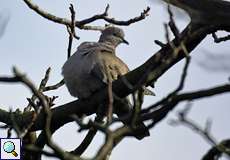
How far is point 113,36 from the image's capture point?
26.7 ft

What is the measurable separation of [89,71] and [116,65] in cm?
29

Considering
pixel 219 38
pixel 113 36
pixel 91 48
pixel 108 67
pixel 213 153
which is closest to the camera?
pixel 213 153

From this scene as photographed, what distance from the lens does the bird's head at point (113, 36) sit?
8078mm

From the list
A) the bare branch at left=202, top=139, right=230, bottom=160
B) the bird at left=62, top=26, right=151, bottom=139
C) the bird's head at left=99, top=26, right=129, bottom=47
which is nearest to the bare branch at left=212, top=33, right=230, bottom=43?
the bird at left=62, top=26, right=151, bottom=139

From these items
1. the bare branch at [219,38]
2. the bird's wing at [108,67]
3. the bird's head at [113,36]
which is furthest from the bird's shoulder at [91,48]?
the bare branch at [219,38]

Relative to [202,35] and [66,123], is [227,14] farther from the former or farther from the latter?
[66,123]

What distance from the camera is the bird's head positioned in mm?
8078

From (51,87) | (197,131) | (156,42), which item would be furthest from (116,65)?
(197,131)

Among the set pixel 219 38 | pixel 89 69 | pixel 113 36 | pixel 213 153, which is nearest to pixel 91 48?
pixel 89 69

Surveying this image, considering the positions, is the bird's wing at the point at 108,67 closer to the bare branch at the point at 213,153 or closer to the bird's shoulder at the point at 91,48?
the bird's shoulder at the point at 91,48

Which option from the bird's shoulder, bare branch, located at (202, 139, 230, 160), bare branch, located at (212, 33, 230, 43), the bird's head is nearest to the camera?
bare branch, located at (202, 139, 230, 160)

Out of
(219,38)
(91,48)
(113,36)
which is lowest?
(113,36)

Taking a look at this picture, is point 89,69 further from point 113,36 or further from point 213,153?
point 213,153

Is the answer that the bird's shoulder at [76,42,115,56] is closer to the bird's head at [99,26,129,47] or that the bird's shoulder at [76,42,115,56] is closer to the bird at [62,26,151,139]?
the bird at [62,26,151,139]
